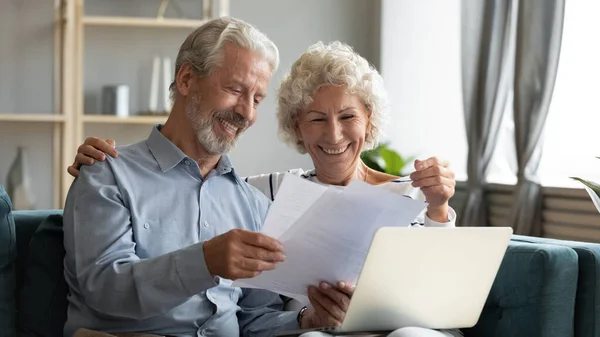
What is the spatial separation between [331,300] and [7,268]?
2.50 ft

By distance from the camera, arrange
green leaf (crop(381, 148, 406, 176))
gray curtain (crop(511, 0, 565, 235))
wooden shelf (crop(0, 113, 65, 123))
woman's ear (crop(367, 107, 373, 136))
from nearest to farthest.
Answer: woman's ear (crop(367, 107, 373, 136)) → gray curtain (crop(511, 0, 565, 235)) → wooden shelf (crop(0, 113, 65, 123)) → green leaf (crop(381, 148, 406, 176))

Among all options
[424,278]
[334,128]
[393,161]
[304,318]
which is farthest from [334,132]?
[393,161]

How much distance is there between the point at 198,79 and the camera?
2.17 m

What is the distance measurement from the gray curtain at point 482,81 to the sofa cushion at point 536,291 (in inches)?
90.1

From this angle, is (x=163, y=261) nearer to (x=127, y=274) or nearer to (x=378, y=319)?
(x=127, y=274)

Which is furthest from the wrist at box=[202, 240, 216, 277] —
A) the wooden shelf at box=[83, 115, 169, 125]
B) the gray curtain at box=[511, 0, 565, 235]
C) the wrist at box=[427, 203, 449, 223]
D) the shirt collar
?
the wooden shelf at box=[83, 115, 169, 125]

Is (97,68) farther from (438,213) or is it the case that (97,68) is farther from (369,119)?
(438,213)

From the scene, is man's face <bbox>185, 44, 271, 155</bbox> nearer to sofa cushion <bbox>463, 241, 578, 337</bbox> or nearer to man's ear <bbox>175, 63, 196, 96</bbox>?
man's ear <bbox>175, 63, 196, 96</bbox>

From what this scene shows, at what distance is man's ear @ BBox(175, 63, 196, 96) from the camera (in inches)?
86.2

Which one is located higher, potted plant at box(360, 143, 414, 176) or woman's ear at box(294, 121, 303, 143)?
woman's ear at box(294, 121, 303, 143)

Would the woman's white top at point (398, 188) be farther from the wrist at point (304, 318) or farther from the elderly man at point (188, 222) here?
the wrist at point (304, 318)

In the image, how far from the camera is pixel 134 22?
4.77 metres

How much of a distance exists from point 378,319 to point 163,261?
1.50ft

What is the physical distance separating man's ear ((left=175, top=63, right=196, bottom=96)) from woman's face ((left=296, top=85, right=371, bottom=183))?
1.19 feet
